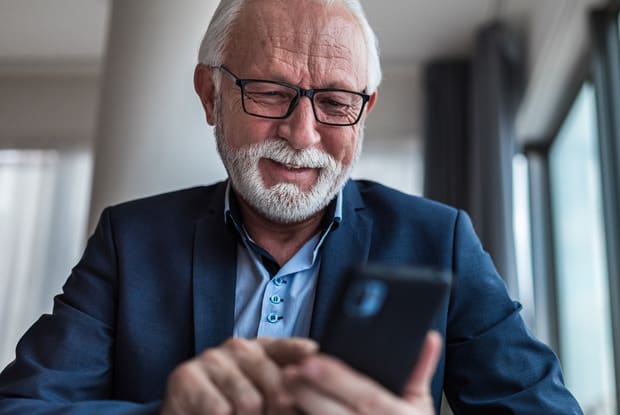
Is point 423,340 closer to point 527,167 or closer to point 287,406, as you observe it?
point 287,406

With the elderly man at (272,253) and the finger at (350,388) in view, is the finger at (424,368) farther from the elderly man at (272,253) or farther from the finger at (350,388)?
the elderly man at (272,253)

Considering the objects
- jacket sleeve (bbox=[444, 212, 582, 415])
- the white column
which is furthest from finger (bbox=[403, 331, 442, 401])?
the white column

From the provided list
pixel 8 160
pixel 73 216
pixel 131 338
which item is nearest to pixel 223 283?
pixel 131 338

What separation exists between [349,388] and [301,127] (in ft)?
2.34

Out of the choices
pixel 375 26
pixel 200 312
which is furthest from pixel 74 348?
pixel 375 26

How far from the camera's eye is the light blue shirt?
4.06ft

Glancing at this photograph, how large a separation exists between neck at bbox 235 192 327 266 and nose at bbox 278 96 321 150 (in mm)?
172

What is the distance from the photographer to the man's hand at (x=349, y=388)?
23.2 inches

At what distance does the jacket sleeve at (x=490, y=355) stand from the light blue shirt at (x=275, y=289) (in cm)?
27

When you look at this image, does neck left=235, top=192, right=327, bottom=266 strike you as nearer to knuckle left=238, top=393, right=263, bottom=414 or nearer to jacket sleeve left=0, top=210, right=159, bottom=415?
jacket sleeve left=0, top=210, right=159, bottom=415

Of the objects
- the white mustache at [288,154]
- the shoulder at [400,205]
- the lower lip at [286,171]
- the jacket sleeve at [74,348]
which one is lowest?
the jacket sleeve at [74,348]

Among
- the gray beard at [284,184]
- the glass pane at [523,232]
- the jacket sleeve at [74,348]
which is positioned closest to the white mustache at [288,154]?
the gray beard at [284,184]

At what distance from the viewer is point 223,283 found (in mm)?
1251

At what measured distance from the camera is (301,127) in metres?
1.23
